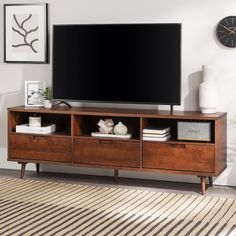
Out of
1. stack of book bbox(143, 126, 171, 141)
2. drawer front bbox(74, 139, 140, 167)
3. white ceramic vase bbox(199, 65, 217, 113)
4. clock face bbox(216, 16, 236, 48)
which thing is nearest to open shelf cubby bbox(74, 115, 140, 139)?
drawer front bbox(74, 139, 140, 167)

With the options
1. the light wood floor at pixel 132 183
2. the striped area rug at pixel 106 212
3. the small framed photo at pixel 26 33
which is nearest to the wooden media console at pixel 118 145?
the light wood floor at pixel 132 183

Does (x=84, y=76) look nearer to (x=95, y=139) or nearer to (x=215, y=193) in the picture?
(x=95, y=139)

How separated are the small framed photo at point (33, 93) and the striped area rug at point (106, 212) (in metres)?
0.82

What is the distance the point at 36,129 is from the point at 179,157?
4.32 feet

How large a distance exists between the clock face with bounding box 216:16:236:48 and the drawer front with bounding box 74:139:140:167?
1.13 meters

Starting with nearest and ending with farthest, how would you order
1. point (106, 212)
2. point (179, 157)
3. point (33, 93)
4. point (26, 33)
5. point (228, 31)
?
1. point (106, 212)
2. point (179, 157)
3. point (228, 31)
4. point (33, 93)
5. point (26, 33)

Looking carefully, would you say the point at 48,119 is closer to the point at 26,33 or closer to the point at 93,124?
the point at 93,124

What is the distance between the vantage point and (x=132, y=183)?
5.09m

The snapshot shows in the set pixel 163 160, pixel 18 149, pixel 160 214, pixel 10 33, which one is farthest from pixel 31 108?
pixel 160 214

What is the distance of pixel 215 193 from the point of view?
15.5 ft

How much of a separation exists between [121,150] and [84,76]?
0.77m

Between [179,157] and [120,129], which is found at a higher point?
[120,129]

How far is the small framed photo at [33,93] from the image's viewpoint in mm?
5398

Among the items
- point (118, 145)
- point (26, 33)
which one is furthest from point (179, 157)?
point (26, 33)
